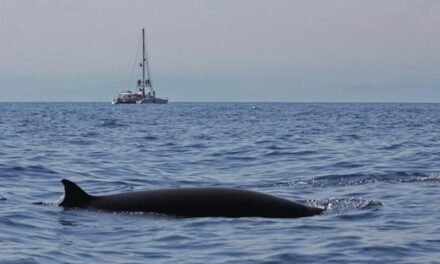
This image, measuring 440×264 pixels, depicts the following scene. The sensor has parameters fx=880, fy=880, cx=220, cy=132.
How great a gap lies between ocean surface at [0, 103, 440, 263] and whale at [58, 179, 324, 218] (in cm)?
26

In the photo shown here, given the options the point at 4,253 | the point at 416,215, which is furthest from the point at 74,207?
the point at 416,215

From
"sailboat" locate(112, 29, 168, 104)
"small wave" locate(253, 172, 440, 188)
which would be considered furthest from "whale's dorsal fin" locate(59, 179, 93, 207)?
"sailboat" locate(112, 29, 168, 104)

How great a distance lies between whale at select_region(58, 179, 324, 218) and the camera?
13.2m

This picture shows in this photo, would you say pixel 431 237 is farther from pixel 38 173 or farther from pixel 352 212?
pixel 38 173

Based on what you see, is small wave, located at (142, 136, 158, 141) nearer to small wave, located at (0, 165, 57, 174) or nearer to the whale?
small wave, located at (0, 165, 57, 174)

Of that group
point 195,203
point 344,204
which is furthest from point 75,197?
point 344,204

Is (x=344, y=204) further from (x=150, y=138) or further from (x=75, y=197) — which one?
(x=150, y=138)

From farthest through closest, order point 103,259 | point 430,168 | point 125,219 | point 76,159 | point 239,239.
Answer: point 76,159, point 430,168, point 125,219, point 239,239, point 103,259

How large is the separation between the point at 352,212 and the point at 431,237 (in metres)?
2.38

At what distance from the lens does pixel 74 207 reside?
13.9m

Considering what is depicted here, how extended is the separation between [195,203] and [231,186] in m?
5.17

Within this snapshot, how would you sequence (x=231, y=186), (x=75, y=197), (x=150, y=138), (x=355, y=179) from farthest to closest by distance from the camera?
1. (x=150, y=138)
2. (x=355, y=179)
3. (x=231, y=186)
4. (x=75, y=197)

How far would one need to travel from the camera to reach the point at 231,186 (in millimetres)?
18578

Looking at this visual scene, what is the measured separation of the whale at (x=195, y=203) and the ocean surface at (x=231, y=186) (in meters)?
0.26
